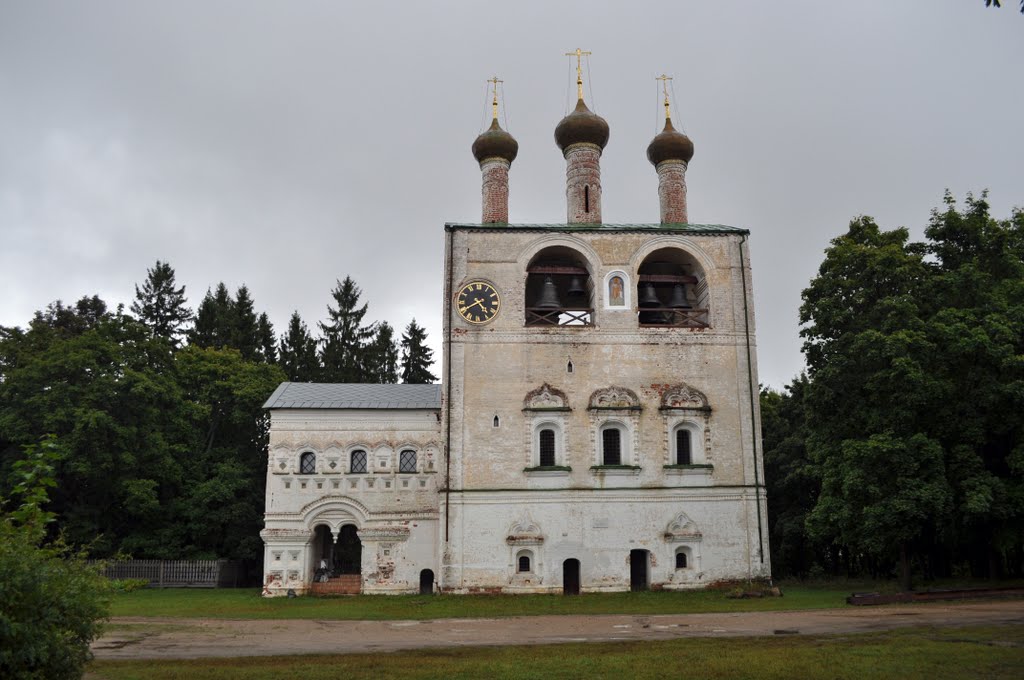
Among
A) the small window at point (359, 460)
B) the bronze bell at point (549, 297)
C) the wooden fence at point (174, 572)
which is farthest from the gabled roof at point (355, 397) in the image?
the wooden fence at point (174, 572)

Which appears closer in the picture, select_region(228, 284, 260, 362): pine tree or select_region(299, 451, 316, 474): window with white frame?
select_region(299, 451, 316, 474): window with white frame

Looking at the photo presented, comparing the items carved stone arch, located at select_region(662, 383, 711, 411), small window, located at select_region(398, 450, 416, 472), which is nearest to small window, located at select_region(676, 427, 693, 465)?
carved stone arch, located at select_region(662, 383, 711, 411)

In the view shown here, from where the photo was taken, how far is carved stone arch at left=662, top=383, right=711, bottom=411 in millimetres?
23828

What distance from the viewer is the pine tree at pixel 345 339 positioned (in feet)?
140

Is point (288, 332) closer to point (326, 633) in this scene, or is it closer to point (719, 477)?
point (719, 477)

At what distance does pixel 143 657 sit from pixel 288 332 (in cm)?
3451

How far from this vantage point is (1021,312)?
19656mm

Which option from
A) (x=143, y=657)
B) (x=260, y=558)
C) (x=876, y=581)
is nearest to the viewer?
A: (x=143, y=657)

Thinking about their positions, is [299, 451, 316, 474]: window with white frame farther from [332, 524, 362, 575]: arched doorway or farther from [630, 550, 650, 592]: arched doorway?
[630, 550, 650, 592]: arched doorway

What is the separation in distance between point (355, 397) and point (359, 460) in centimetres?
218

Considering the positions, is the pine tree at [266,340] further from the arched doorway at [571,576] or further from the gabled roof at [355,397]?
the arched doorway at [571,576]

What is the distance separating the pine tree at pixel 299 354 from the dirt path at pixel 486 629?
79.9 ft

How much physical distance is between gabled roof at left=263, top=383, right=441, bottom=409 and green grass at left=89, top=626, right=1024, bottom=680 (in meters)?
14.3

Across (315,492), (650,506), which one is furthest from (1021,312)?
(315,492)
